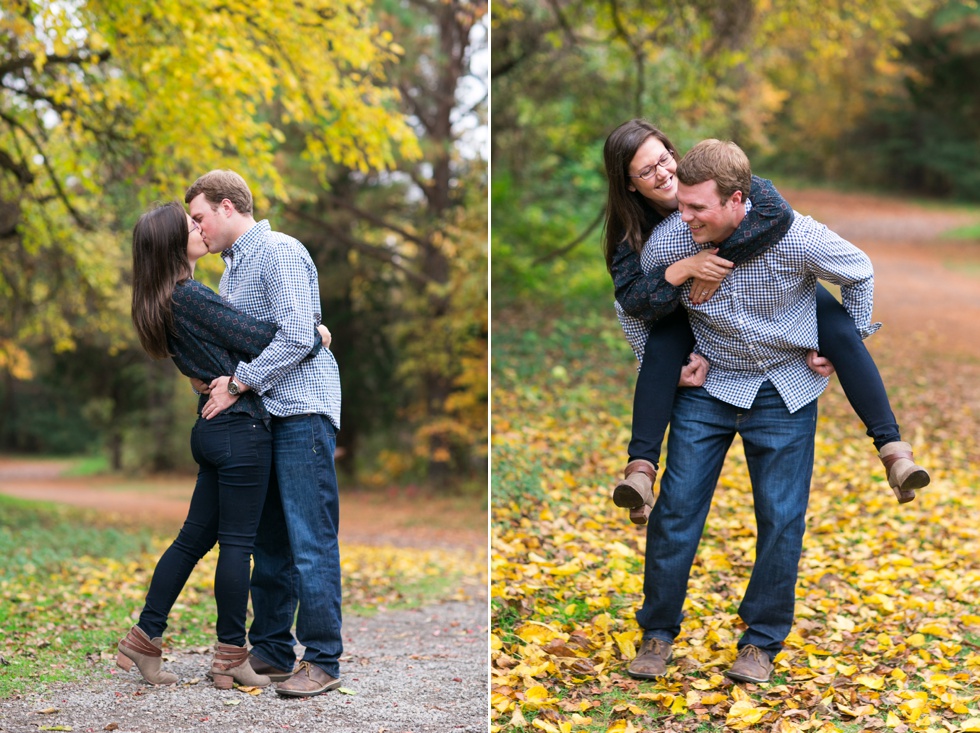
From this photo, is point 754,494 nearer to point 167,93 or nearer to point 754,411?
point 754,411

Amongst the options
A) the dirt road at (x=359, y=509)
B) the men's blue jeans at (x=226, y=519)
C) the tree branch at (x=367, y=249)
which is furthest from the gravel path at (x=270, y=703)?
the tree branch at (x=367, y=249)

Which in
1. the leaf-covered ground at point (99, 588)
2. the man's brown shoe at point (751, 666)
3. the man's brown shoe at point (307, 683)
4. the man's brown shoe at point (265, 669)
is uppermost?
the man's brown shoe at point (751, 666)

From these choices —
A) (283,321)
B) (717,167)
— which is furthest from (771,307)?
(283,321)

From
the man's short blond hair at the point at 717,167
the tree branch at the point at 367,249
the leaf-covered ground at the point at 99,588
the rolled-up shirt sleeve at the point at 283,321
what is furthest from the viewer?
the tree branch at the point at 367,249

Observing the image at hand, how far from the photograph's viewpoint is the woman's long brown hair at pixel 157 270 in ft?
12.2

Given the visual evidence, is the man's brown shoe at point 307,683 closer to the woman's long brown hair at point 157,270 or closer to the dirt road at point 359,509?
the woman's long brown hair at point 157,270

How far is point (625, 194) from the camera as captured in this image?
3.72 metres

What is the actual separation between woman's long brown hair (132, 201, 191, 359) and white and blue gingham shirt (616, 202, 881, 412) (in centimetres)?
172

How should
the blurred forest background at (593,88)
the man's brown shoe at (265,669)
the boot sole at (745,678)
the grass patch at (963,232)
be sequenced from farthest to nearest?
1. the grass patch at (963,232)
2. the blurred forest background at (593,88)
3. the man's brown shoe at (265,669)
4. the boot sole at (745,678)

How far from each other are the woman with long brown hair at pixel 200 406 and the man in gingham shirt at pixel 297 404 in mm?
75

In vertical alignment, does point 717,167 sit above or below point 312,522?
above

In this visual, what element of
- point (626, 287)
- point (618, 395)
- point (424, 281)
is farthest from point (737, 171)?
point (424, 281)

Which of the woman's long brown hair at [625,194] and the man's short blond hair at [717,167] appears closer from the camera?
the man's short blond hair at [717,167]

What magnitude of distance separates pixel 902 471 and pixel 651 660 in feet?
3.93
